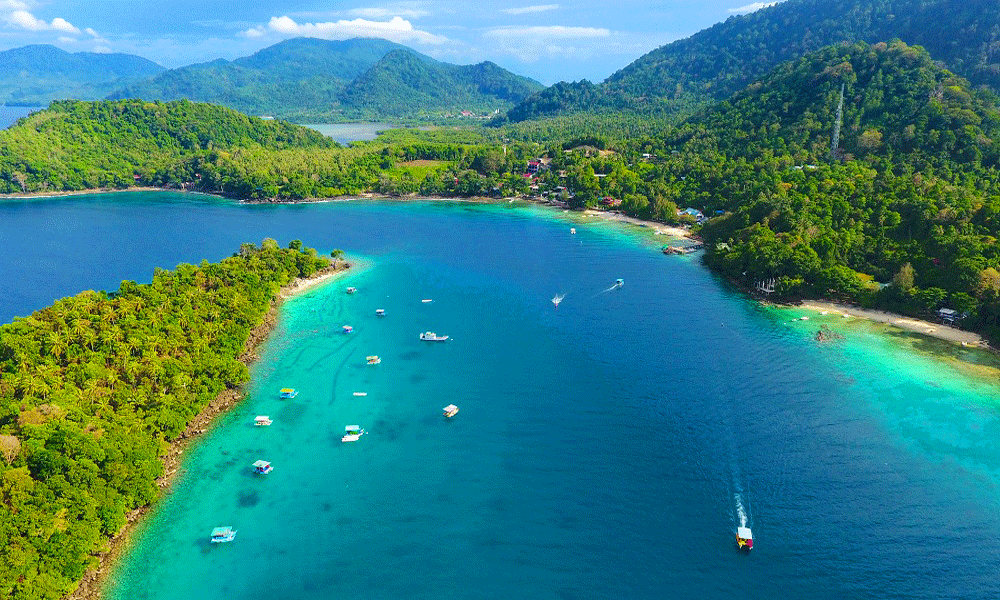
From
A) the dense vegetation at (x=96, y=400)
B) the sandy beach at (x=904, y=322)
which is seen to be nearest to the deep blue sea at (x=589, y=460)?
the sandy beach at (x=904, y=322)

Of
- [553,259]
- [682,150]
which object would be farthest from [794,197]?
[682,150]

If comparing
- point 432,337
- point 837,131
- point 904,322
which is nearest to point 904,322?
point 904,322

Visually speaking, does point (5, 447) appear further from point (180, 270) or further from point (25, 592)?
point (180, 270)

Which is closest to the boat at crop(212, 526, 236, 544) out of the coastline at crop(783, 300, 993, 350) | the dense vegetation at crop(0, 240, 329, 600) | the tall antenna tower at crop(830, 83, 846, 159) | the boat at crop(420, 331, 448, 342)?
the dense vegetation at crop(0, 240, 329, 600)

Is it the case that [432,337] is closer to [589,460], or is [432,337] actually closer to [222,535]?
[589,460]

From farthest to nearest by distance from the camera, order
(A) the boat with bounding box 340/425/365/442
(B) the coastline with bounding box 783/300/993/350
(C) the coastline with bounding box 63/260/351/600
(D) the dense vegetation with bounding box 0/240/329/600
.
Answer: (B) the coastline with bounding box 783/300/993/350
(A) the boat with bounding box 340/425/365/442
(C) the coastline with bounding box 63/260/351/600
(D) the dense vegetation with bounding box 0/240/329/600

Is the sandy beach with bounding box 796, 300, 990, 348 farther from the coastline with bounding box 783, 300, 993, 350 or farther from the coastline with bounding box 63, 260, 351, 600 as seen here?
the coastline with bounding box 63, 260, 351, 600

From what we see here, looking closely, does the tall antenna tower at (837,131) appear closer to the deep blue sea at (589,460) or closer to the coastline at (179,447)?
the deep blue sea at (589,460)
